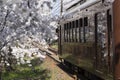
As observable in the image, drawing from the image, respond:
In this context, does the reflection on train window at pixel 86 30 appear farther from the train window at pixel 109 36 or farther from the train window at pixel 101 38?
the train window at pixel 109 36

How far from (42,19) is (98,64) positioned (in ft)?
6.96

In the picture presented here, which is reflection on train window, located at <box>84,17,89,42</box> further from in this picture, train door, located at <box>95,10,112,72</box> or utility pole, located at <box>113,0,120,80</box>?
utility pole, located at <box>113,0,120,80</box>

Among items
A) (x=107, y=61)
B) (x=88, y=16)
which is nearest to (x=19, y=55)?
(x=107, y=61)

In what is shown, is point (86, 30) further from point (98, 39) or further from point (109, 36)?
point (109, 36)

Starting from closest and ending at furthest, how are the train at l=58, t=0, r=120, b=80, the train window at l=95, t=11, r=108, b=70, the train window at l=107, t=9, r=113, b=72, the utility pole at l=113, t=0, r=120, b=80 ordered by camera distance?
the utility pole at l=113, t=0, r=120, b=80
the train at l=58, t=0, r=120, b=80
the train window at l=107, t=9, r=113, b=72
the train window at l=95, t=11, r=108, b=70

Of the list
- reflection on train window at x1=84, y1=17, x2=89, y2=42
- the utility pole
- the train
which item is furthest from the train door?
reflection on train window at x1=84, y1=17, x2=89, y2=42

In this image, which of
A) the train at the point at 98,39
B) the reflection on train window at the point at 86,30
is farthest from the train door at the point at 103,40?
the reflection on train window at the point at 86,30

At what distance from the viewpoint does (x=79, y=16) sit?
16641mm

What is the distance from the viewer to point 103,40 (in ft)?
39.3

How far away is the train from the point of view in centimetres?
1076

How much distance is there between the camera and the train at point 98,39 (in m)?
10.8

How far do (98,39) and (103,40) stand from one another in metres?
0.81

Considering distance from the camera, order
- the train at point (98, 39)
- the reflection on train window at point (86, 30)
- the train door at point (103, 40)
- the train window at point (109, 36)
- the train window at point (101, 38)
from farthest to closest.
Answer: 1. the reflection on train window at point (86, 30)
2. the train window at point (101, 38)
3. the train door at point (103, 40)
4. the train window at point (109, 36)
5. the train at point (98, 39)

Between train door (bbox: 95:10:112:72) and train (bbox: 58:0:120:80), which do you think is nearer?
train (bbox: 58:0:120:80)
